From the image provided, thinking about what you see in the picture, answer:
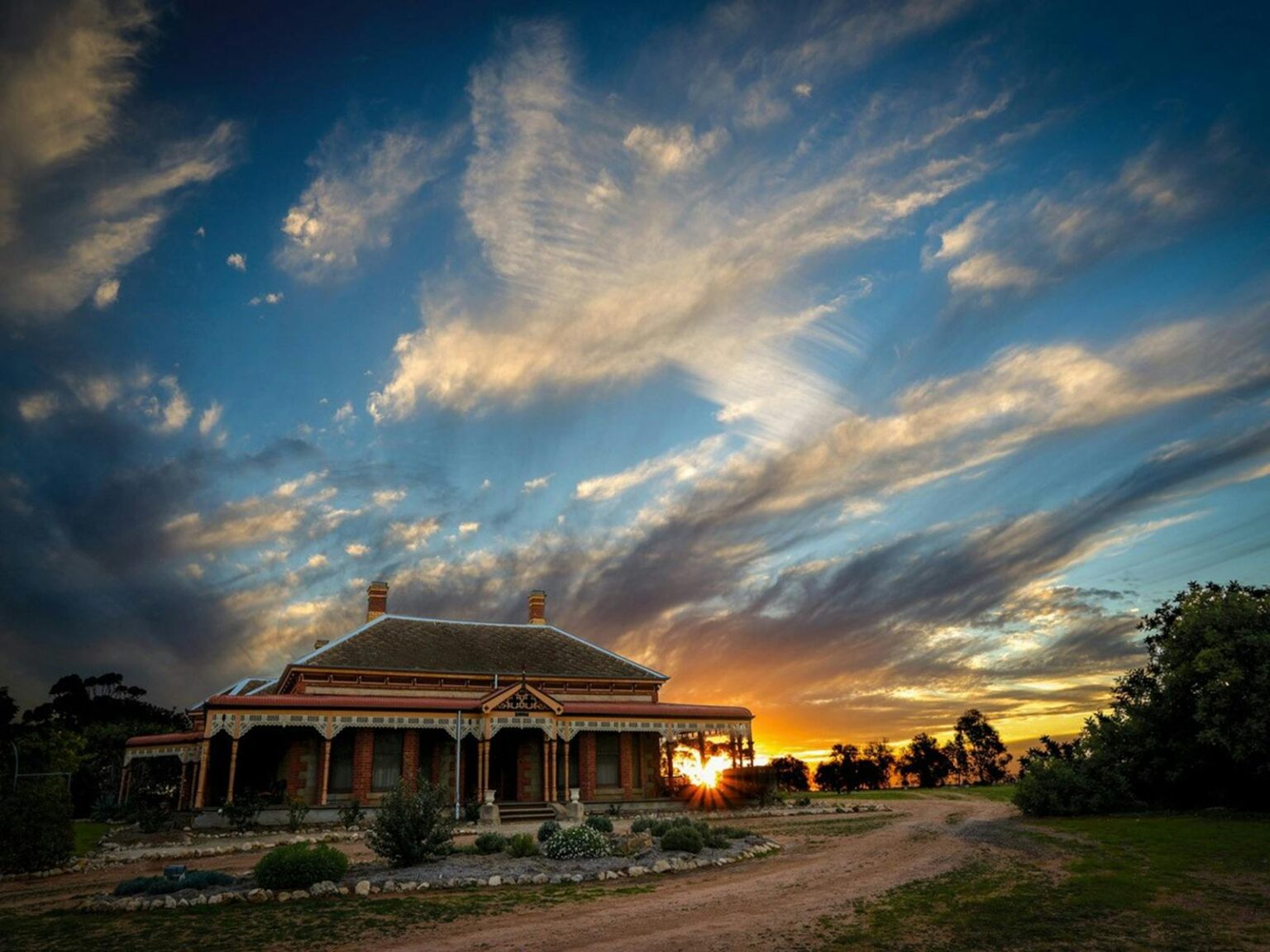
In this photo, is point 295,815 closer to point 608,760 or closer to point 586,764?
point 586,764

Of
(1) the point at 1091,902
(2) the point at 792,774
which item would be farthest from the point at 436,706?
(2) the point at 792,774

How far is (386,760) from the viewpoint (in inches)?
1148

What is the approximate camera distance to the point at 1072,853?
16.5 metres

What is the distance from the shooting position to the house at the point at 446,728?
27.2m

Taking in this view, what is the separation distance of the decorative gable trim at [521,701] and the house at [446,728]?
35 millimetres

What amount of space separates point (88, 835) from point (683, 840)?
2193cm

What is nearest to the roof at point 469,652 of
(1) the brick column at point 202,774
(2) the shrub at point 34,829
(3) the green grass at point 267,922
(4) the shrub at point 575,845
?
(1) the brick column at point 202,774

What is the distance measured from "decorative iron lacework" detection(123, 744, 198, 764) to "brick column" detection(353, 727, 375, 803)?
16.9 ft

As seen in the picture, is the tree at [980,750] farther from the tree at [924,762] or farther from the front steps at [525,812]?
the front steps at [525,812]

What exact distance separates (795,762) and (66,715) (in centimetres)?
6574

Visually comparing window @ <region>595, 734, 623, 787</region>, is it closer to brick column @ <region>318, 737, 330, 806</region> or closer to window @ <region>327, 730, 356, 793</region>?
window @ <region>327, 730, 356, 793</region>

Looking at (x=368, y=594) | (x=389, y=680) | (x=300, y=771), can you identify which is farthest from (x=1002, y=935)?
(x=368, y=594)

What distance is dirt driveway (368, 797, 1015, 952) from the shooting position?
9922mm

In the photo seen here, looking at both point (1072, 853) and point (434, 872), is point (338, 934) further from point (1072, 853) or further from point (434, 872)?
point (1072, 853)
